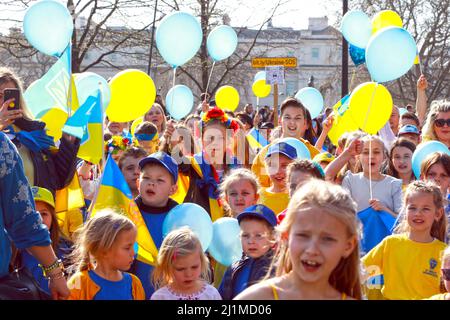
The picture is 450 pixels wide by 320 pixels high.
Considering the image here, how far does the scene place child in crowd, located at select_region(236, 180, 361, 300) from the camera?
2.95 meters

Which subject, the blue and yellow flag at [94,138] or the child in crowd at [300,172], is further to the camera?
the blue and yellow flag at [94,138]

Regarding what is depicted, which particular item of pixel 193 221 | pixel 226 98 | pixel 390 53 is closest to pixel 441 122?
pixel 390 53

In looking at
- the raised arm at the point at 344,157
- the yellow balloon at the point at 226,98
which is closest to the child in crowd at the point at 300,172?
the raised arm at the point at 344,157

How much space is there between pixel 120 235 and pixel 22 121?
1.12 meters

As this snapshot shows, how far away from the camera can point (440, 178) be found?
6188mm

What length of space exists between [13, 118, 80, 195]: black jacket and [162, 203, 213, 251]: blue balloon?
777mm

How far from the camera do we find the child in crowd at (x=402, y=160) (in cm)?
706

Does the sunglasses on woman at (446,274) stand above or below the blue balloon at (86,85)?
below

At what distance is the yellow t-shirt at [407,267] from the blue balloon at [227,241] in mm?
847

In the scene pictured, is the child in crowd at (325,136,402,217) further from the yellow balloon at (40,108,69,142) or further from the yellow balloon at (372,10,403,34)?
the yellow balloon at (372,10,403,34)

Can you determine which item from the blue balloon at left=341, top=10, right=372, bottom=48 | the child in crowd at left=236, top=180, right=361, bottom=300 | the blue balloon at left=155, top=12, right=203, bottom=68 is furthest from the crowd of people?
the blue balloon at left=341, top=10, right=372, bottom=48

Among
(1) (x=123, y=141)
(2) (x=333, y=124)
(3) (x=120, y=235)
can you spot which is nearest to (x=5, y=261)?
(3) (x=120, y=235)

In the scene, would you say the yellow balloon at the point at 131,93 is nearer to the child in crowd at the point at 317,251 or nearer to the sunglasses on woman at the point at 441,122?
the sunglasses on woman at the point at 441,122
